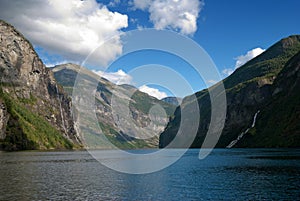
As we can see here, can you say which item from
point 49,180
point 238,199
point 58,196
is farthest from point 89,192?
point 238,199

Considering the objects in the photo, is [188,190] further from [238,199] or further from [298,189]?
[298,189]

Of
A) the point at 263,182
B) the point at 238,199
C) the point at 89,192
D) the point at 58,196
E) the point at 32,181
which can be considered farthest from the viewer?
the point at 32,181

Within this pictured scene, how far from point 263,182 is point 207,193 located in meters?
19.7

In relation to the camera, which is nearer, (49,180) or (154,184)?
(154,184)

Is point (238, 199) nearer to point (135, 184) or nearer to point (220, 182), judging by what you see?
point (220, 182)

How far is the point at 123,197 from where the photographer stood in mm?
57406

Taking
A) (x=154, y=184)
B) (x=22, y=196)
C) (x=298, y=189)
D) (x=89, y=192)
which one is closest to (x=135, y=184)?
(x=154, y=184)

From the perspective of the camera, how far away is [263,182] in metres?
73.1

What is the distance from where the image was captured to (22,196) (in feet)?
189

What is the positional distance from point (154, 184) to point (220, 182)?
51.5ft

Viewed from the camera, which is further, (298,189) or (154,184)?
(154,184)

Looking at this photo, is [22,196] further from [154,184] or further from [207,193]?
[207,193]

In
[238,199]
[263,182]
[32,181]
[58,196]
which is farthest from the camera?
[32,181]

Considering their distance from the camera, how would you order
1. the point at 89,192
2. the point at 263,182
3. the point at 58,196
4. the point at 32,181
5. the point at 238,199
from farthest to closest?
the point at 32,181
the point at 263,182
the point at 89,192
the point at 58,196
the point at 238,199
